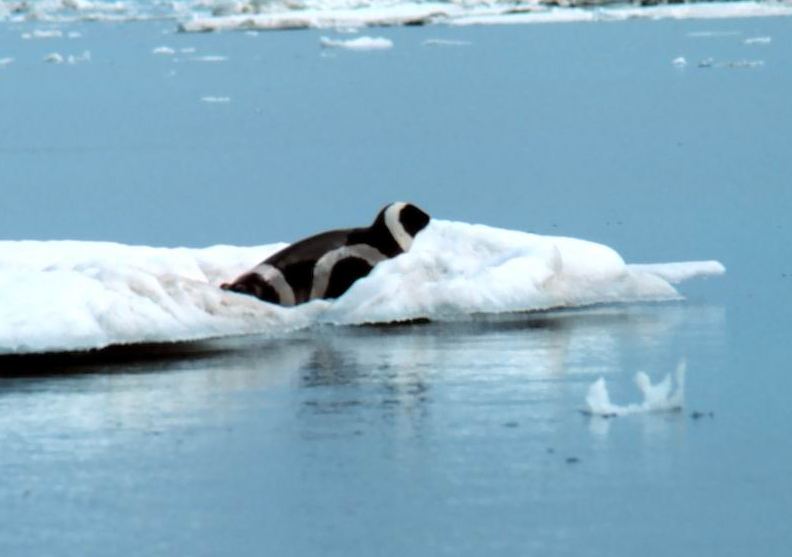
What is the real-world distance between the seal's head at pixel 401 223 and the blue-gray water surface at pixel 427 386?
76cm

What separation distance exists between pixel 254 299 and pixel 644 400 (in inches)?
72.2

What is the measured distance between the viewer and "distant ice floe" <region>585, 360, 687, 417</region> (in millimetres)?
5441

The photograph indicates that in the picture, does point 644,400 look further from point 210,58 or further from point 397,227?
point 210,58

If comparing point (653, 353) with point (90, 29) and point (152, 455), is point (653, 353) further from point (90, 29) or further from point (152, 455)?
point (90, 29)

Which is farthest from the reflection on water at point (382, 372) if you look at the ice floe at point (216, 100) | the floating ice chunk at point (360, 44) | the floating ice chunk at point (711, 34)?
the floating ice chunk at point (711, 34)

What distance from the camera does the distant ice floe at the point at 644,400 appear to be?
17.9 feet

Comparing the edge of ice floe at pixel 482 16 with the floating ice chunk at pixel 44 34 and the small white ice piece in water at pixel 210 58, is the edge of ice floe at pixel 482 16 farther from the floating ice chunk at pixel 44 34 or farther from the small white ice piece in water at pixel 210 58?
the small white ice piece in water at pixel 210 58

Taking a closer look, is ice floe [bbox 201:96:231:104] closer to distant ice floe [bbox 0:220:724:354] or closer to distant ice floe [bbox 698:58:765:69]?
distant ice floe [bbox 698:58:765:69]

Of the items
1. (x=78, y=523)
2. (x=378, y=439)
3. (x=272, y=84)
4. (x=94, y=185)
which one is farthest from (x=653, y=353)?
(x=272, y=84)

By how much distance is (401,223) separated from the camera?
7801 millimetres

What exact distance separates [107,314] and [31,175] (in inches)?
250

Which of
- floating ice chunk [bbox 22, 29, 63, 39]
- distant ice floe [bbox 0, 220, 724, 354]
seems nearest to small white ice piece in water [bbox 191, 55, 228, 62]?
floating ice chunk [bbox 22, 29, 63, 39]

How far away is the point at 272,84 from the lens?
20.8 meters

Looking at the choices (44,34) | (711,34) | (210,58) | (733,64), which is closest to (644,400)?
(733,64)
